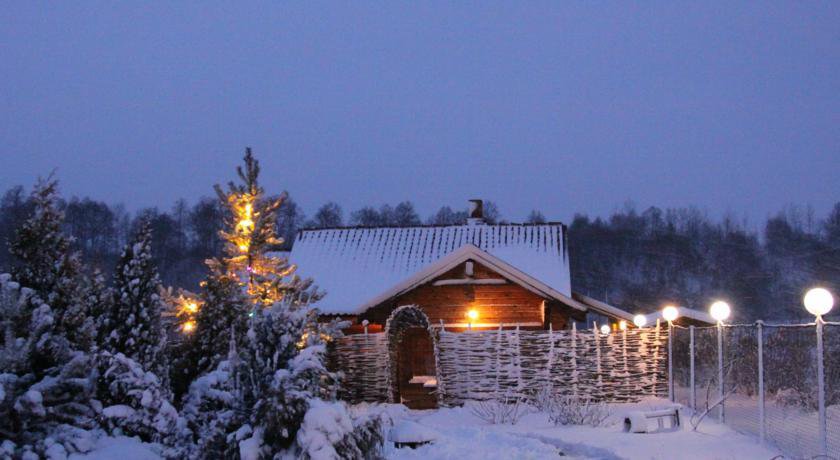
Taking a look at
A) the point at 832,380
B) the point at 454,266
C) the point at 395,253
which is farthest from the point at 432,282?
the point at 832,380

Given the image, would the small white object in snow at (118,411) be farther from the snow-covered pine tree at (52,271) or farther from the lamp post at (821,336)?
the lamp post at (821,336)

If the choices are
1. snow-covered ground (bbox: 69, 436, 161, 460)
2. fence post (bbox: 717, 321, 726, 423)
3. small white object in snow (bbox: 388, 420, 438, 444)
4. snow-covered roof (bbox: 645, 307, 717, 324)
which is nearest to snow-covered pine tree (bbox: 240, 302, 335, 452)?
snow-covered ground (bbox: 69, 436, 161, 460)

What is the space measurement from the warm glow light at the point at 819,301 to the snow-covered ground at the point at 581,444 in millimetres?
1829

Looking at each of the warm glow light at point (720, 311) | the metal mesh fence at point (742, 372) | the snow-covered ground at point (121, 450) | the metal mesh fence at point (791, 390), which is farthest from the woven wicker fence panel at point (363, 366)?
the snow-covered ground at point (121, 450)

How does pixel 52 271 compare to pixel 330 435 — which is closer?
pixel 330 435

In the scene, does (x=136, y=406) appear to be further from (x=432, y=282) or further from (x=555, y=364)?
(x=432, y=282)

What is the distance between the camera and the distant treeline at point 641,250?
55.8 meters

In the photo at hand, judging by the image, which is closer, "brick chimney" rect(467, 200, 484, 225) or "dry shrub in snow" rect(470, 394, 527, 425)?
"dry shrub in snow" rect(470, 394, 527, 425)

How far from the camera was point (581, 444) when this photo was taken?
10.5 metres

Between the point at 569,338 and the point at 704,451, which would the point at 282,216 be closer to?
the point at 569,338

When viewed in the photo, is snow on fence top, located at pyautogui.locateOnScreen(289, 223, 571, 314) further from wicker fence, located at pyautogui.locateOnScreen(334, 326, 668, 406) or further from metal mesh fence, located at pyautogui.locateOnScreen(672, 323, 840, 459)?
wicker fence, located at pyautogui.locateOnScreen(334, 326, 668, 406)

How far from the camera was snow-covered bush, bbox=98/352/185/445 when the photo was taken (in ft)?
23.6

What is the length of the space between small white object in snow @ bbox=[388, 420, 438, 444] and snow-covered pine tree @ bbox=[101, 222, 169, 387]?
3244mm

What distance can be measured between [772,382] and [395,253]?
1204cm
